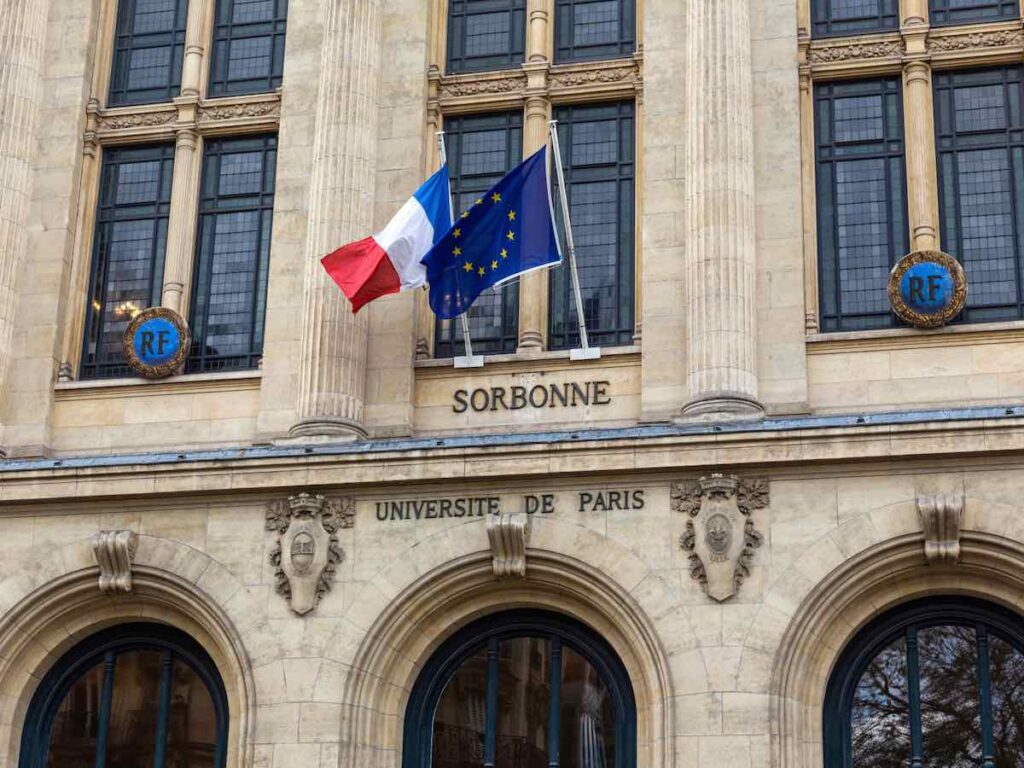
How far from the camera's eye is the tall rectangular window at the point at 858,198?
28172 mm

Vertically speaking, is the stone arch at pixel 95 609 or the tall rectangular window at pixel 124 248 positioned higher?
the tall rectangular window at pixel 124 248

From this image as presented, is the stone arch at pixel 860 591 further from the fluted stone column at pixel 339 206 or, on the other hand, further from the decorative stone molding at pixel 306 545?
the fluted stone column at pixel 339 206

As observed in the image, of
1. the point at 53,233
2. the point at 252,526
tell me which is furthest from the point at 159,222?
the point at 252,526

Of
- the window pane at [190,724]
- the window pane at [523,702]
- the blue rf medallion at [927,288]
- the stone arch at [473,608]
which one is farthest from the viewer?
the window pane at [190,724]

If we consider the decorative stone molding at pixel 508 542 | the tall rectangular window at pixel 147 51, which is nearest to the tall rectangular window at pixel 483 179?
the decorative stone molding at pixel 508 542

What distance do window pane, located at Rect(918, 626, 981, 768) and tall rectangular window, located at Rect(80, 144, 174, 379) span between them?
42.9 feet

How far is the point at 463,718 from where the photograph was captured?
2720 cm

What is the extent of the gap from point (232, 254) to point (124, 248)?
1887 mm

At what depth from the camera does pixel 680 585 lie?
1025 inches

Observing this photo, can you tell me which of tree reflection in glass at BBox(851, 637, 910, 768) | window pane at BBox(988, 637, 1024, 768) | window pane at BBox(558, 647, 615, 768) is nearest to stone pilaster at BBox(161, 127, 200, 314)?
window pane at BBox(558, 647, 615, 768)

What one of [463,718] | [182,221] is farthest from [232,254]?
[463,718]

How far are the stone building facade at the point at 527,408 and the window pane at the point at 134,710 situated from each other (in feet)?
0.19

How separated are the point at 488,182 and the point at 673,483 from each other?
6.50 m

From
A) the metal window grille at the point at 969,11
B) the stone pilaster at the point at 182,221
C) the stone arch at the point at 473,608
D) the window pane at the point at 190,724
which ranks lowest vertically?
the window pane at the point at 190,724
